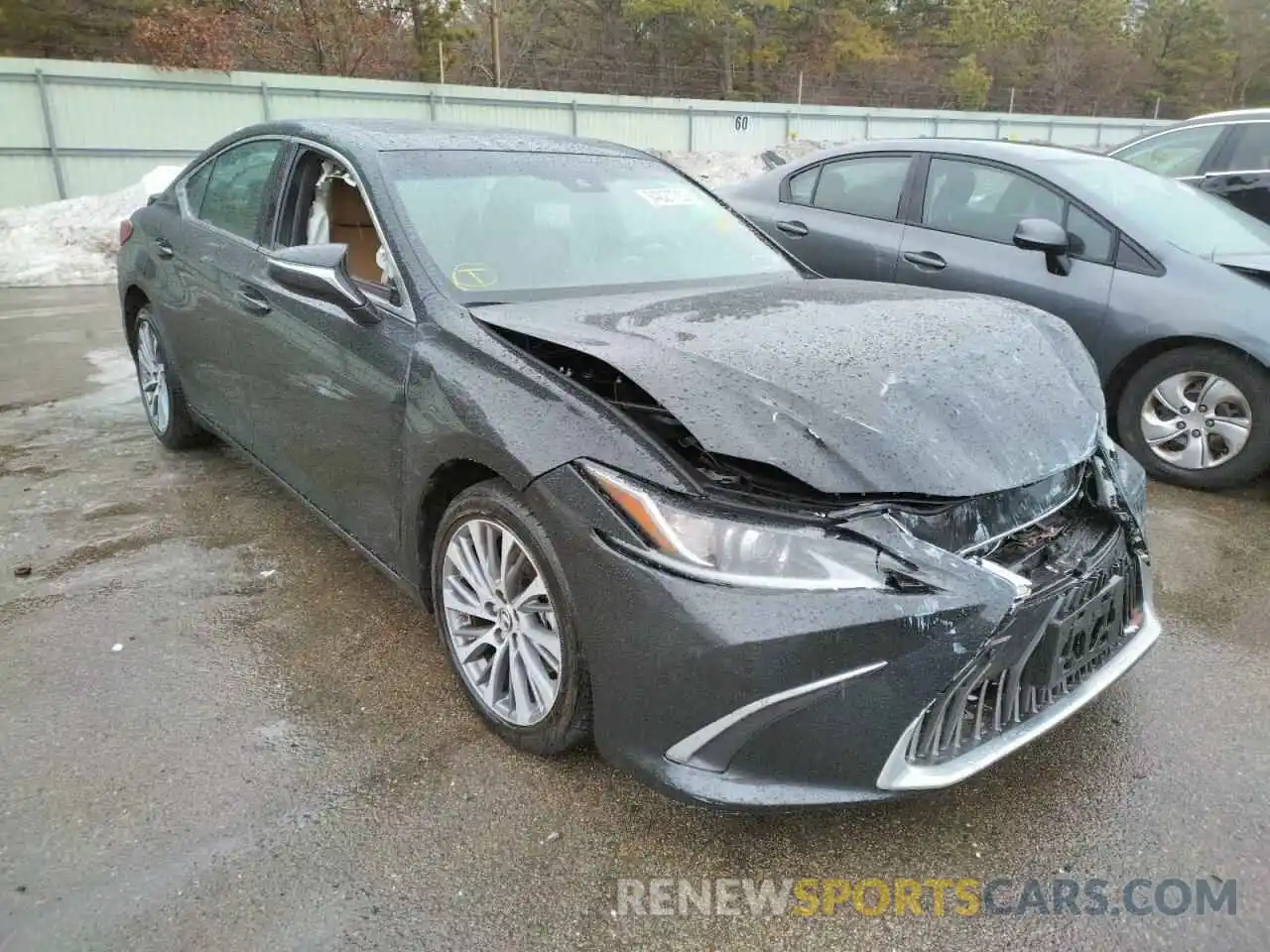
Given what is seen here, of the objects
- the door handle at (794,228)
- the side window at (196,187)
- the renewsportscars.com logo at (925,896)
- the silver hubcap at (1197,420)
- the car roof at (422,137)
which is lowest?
the renewsportscars.com logo at (925,896)

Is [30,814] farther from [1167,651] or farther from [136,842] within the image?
[1167,651]

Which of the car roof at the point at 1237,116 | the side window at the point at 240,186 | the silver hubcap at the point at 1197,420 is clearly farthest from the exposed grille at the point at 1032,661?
the car roof at the point at 1237,116

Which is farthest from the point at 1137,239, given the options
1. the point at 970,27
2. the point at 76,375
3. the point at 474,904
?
the point at 970,27

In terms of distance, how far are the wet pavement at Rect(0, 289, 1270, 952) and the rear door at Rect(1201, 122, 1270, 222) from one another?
4.76 meters

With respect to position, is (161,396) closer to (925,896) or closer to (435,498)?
(435,498)

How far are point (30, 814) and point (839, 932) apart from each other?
6.18 ft

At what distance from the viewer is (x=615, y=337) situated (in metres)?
2.30

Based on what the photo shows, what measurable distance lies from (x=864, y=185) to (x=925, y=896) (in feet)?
14.6

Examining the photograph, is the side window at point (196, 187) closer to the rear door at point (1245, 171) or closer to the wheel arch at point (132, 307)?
the wheel arch at point (132, 307)

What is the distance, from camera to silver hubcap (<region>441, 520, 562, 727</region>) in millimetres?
2229

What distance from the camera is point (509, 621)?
233cm

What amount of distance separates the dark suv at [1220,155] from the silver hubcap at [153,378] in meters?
6.69

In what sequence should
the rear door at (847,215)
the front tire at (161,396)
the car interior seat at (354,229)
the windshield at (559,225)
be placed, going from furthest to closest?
1. the rear door at (847,215)
2. the front tire at (161,396)
3. the car interior seat at (354,229)
4. the windshield at (559,225)

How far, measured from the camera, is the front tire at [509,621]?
2.12 metres
